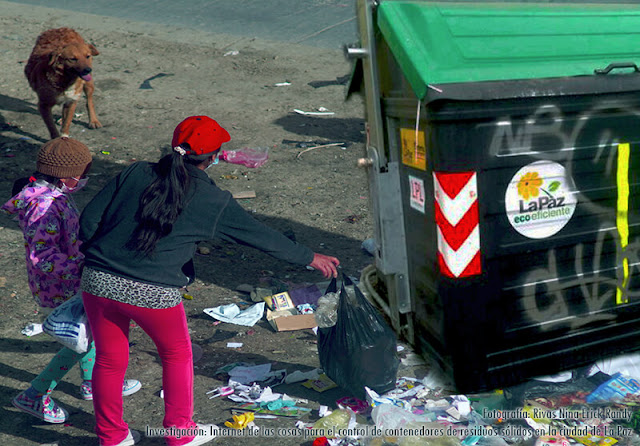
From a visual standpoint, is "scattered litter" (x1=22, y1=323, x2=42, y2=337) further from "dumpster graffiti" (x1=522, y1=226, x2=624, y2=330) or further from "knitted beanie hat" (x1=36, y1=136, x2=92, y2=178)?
"dumpster graffiti" (x1=522, y1=226, x2=624, y2=330)

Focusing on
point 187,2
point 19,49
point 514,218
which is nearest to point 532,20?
point 514,218

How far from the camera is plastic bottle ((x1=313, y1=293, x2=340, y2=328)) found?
4.02 m

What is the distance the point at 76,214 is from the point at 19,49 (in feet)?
32.0

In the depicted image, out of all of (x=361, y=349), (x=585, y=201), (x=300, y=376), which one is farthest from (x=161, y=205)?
(x=585, y=201)

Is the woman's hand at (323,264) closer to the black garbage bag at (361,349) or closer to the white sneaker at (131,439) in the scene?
the black garbage bag at (361,349)

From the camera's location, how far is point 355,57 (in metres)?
3.38

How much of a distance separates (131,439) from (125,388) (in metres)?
0.60

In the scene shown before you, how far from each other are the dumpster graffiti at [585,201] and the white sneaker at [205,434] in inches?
67.1

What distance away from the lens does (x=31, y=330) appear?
4.88m

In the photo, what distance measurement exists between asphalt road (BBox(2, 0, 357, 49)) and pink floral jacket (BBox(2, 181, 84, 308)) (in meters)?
9.27

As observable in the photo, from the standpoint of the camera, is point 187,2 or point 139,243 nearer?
point 139,243

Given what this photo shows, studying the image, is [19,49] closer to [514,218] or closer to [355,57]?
[355,57]

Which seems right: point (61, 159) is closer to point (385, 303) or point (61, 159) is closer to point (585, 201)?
point (385, 303)

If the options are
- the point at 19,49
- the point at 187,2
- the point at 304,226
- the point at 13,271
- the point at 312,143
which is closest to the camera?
the point at 13,271
